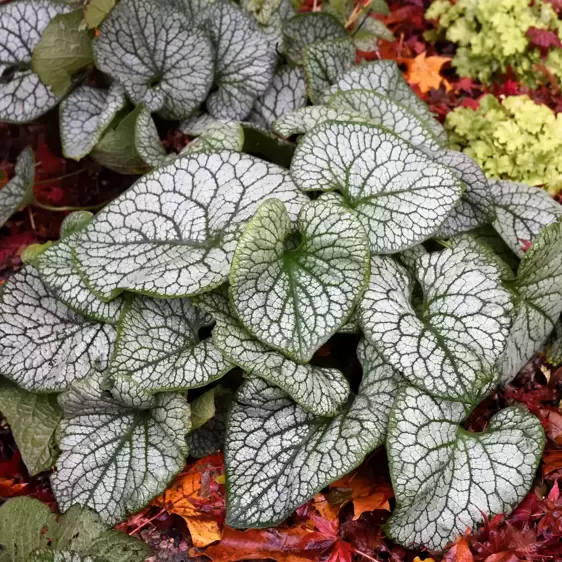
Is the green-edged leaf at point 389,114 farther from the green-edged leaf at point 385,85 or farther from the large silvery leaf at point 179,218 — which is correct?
the large silvery leaf at point 179,218

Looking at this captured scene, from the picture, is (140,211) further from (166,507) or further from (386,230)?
(166,507)

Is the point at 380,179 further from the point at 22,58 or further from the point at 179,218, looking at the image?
the point at 22,58

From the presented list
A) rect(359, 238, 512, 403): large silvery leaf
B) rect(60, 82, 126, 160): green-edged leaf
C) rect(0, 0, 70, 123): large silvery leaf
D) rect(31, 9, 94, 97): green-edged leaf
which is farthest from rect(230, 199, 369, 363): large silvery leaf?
rect(0, 0, 70, 123): large silvery leaf

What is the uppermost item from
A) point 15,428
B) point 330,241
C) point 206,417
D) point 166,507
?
point 330,241

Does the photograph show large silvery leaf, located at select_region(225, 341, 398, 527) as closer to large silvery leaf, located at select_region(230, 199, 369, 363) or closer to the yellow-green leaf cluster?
large silvery leaf, located at select_region(230, 199, 369, 363)


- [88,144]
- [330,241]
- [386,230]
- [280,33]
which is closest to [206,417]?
[330,241]

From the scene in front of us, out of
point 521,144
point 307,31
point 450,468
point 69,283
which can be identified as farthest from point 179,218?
point 521,144
